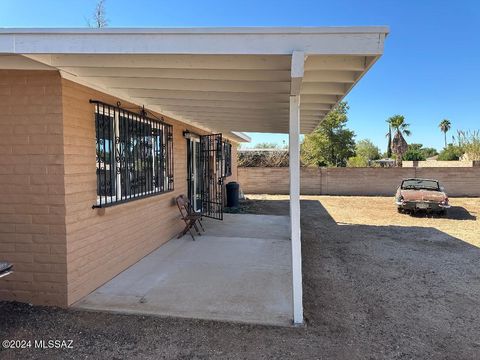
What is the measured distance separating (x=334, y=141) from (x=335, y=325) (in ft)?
71.6

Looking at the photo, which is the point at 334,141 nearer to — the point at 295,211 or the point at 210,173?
the point at 210,173

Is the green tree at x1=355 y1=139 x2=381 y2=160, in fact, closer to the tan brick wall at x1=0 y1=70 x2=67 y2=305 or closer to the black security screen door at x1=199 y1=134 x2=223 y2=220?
the black security screen door at x1=199 y1=134 x2=223 y2=220

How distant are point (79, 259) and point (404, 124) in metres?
40.2

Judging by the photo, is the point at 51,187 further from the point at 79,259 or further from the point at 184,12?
the point at 184,12

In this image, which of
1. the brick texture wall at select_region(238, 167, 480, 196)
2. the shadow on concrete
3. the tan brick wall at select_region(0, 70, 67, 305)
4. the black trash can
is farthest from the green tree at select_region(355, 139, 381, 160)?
the tan brick wall at select_region(0, 70, 67, 305)

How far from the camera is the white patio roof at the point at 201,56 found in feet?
9.64

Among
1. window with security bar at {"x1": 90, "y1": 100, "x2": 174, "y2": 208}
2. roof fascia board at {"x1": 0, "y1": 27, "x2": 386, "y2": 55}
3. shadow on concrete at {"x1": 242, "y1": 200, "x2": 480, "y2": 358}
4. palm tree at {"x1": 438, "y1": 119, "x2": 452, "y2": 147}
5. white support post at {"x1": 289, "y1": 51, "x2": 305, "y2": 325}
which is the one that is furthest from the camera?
palm tree at {"x1": 438, "y1": 119, "x2": 452, "y2": 147}

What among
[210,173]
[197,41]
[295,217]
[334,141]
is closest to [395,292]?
[295,217]

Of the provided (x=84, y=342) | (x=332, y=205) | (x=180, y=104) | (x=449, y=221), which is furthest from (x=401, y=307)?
(x=332, y=205)

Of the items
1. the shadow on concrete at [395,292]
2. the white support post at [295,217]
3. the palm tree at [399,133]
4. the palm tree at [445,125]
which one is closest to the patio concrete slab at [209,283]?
the white support post at [295,217]

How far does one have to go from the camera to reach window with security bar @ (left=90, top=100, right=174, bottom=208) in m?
4.71

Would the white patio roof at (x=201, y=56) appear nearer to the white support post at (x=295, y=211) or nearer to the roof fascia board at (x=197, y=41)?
the roof fascia board at (x=197, y=41)

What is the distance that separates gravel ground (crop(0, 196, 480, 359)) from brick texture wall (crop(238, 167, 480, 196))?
1272 centimetres

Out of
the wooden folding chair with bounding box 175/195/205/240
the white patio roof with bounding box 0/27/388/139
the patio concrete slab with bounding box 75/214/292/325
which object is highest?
the white patio roof with bounding box 0/27/388/139
